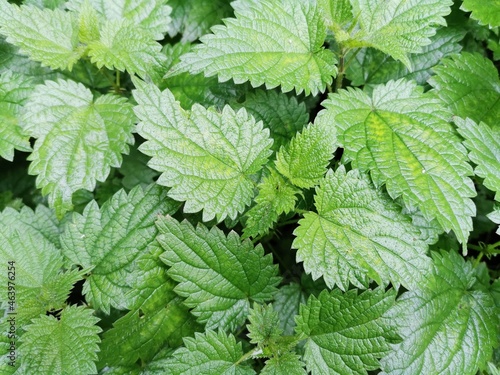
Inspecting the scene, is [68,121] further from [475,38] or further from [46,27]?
[475,38]

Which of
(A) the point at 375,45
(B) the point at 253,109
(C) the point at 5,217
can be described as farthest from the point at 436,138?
(C) the point at 5,217

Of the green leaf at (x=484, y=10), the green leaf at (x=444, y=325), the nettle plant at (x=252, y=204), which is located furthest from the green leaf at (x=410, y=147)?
the green leaf at (x=484, y=10)

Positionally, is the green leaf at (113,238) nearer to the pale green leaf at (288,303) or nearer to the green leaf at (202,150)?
the green leaf at (202,150)

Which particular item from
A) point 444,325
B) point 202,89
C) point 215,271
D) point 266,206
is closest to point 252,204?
point 266,206

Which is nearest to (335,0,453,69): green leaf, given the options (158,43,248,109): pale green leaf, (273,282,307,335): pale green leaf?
(158,43,248,109): pale green leaf

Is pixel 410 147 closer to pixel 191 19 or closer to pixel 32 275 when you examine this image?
pixel 191 19
